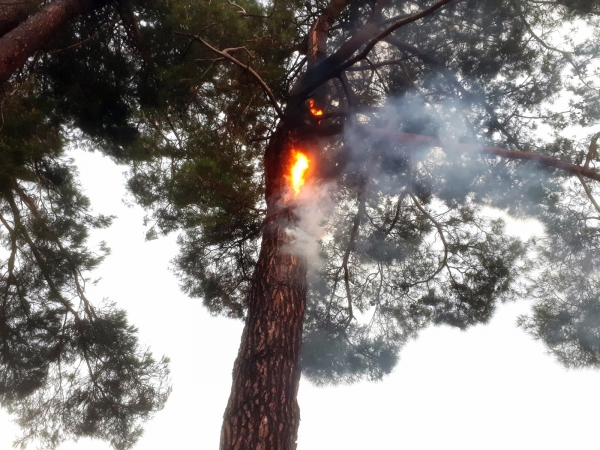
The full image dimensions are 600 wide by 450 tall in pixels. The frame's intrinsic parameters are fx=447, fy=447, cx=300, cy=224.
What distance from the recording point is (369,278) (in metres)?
5.86

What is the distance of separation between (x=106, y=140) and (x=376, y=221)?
3.67 m

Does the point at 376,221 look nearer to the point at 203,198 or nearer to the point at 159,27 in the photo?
the point at 203,198

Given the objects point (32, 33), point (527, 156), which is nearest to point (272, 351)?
point (527, 156)

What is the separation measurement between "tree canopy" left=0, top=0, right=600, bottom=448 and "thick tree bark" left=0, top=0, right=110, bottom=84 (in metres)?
0.07

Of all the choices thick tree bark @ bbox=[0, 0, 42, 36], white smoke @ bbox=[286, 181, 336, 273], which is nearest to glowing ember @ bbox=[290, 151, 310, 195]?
white smoke @ bbox=[286, 181, 336, 273]

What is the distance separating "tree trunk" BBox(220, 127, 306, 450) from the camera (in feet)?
8.71

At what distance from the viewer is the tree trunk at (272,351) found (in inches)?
105

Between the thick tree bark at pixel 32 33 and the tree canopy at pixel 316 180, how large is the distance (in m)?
0.07

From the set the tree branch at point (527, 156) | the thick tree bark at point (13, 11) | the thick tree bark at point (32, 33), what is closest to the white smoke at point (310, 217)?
the tree branch at point (527, 156)

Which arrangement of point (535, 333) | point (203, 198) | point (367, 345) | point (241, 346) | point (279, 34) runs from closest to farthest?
point (241, 346)
point (203, 198)
point (535, 333)
point (279, 34)
point (367, 345)

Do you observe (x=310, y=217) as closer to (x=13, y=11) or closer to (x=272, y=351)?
(x=272, y=351)

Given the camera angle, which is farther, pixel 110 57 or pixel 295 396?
pixel 110 57

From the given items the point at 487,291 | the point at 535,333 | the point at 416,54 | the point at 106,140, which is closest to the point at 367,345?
the point at 487,291

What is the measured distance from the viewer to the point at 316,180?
16.9ft
